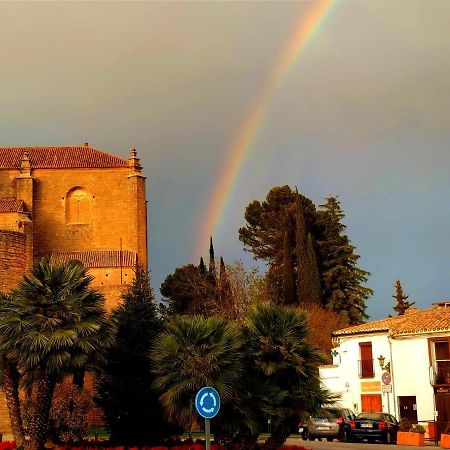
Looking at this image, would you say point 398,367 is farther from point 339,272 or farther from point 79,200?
point 79,200

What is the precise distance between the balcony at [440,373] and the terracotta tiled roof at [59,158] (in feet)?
122

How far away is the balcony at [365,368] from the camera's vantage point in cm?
4000

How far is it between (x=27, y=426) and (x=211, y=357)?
5931 mm

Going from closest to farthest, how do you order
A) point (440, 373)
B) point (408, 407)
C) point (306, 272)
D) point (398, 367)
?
point (440, 373)
point (408, 407)
point (398, 367)
point (306, 272)

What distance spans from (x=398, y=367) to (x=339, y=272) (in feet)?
77.0

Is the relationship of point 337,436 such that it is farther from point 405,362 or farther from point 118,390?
point 118,390

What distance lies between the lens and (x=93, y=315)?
67.2 feet

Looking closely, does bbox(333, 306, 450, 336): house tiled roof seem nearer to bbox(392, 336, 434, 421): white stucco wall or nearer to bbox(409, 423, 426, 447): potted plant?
bbox(392, 336, 434, 421): white stucco wall

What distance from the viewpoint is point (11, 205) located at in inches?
2335

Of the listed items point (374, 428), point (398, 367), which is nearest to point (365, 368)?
point (398, 367)

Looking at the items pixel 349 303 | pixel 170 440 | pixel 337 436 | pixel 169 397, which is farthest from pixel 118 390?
pixel 349 303

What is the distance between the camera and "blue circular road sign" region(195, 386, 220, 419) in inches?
496

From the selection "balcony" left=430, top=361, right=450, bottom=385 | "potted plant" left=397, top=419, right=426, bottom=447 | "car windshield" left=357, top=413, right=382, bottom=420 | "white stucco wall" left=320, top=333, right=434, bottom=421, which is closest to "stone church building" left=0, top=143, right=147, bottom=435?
"white stucco wall" left=320, top=333, right=434, bottom=421

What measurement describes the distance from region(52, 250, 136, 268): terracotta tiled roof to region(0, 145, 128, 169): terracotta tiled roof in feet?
28.2
